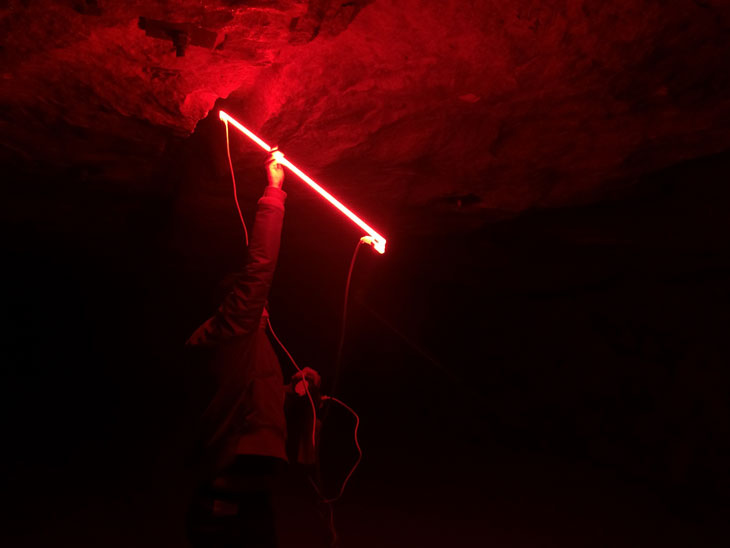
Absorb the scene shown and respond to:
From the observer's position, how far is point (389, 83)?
2453mm

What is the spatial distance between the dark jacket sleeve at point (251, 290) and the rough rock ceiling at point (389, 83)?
723 mm

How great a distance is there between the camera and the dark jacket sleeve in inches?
84.7

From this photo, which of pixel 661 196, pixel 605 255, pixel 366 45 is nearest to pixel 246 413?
pixel 366 45

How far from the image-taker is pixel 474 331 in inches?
250

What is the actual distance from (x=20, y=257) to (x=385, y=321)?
4285 mm

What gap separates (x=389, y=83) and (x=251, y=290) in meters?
1.24

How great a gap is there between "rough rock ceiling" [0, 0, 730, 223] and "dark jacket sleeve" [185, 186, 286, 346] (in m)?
0.72

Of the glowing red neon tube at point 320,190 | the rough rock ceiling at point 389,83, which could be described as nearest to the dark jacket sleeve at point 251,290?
the glowing red neon tube at point 320,190

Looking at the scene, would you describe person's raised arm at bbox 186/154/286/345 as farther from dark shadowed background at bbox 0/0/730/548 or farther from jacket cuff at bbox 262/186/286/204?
dark shadowed background at bbox 0/0/730/548

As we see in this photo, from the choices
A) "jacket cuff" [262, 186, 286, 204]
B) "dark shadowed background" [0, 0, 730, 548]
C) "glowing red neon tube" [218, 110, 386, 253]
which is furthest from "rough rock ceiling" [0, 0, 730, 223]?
"jacket cuff" [262, 186, 286, 204]

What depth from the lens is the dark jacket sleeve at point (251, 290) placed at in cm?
215

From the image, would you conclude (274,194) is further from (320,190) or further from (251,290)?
(251,290)

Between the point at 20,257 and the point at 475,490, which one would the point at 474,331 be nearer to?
the point at 475,490

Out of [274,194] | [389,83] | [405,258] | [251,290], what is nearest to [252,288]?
[251,290]
